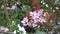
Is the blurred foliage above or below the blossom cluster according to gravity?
above

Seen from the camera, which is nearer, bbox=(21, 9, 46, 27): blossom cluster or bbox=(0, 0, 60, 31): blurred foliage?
bbox=(21, 9, 46, 27): blossom cluster

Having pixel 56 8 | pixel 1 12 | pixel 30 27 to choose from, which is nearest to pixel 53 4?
pixel 56 8

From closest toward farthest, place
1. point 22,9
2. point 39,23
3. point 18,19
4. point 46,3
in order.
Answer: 1. point 39,23
2. point 18,19
3. point 22,9
4. point 46,3

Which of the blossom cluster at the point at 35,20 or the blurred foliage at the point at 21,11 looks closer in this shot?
the blossom cluster at the point at 35,20

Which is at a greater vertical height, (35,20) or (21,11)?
(21,11)

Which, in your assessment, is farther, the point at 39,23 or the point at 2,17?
the point at 2,17

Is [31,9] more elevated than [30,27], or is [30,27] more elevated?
[31,9]

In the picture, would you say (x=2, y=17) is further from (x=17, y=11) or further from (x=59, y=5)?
(x=59, y=5)

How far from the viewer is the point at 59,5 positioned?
2621mm

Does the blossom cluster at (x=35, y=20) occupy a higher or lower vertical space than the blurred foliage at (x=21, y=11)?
lower

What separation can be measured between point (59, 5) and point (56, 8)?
192mm

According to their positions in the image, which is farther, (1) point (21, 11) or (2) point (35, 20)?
(1) point (21, 11)

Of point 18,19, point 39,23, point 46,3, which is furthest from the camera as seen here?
point 46,3

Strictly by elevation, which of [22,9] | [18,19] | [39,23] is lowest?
[39,23]
